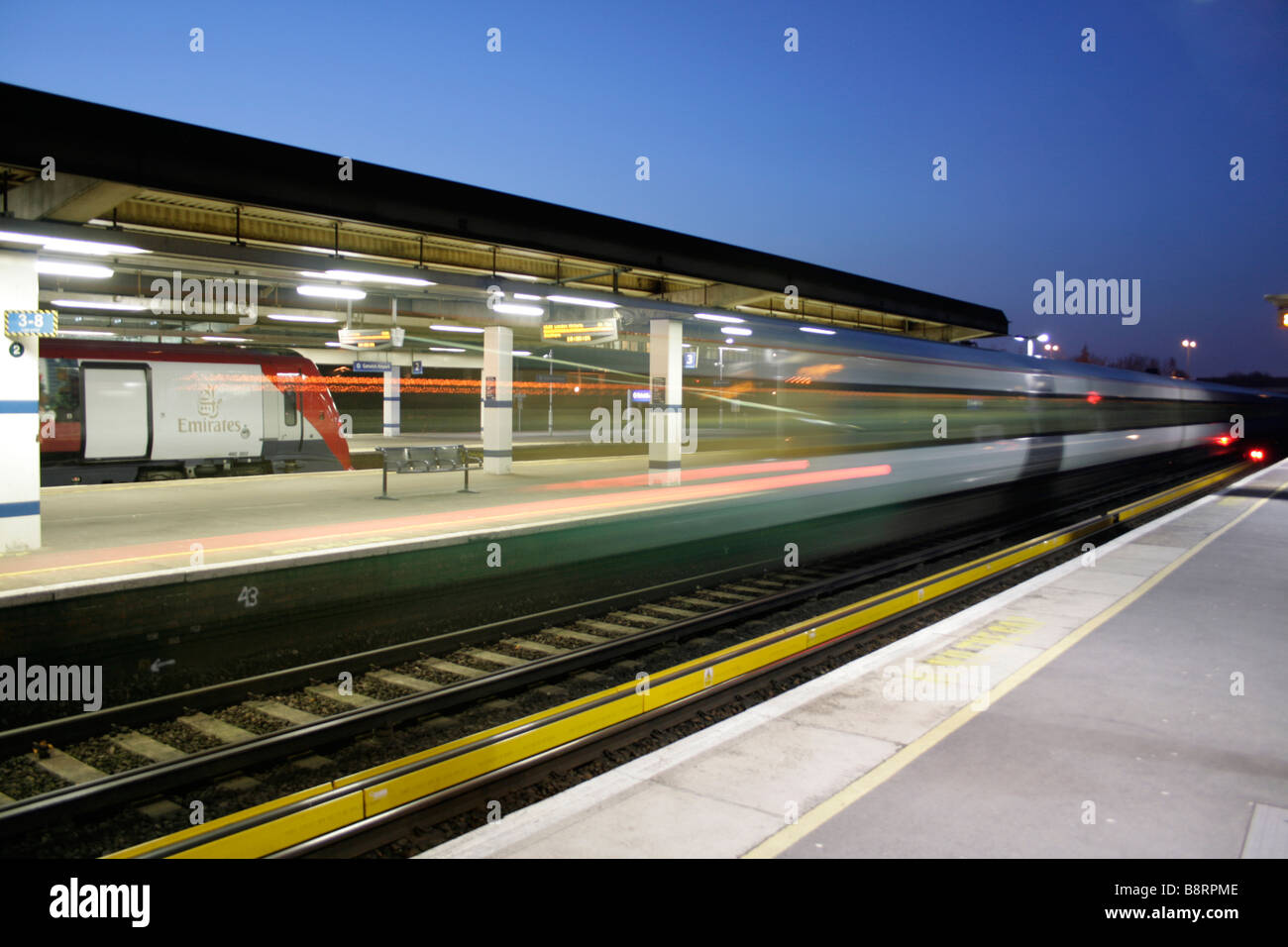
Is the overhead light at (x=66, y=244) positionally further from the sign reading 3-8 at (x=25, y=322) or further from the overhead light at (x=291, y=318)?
the overhead light at (x=291, y=318)

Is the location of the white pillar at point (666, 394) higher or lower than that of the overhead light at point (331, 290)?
lower

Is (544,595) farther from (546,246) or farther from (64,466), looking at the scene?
(64,466)

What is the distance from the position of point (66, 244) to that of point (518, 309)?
7.71 m

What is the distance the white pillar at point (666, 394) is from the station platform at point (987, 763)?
8979 millimetres

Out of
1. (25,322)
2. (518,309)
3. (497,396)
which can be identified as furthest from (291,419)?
(25,322)

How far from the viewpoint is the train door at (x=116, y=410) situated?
51.3 ft

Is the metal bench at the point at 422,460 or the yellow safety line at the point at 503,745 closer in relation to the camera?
the yellow safety line at the point at 503,745

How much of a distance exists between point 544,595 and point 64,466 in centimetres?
1061

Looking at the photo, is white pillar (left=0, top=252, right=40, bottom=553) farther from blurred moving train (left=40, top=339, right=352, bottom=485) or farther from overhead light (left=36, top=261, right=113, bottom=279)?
blurred moving train (left=40, top=339, right=352, bottom=485)

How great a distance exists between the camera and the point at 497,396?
692 inches

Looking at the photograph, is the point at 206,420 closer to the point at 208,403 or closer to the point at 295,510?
the point at 208,403

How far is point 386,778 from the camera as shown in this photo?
432 cm

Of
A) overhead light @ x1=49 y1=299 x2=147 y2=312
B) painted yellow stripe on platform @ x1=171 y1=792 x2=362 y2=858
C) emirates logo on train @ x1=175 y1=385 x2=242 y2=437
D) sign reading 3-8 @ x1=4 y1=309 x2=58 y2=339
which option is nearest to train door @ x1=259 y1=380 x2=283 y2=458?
emirates logo on train @ x1=175 y1=385 x2=242 y2=437

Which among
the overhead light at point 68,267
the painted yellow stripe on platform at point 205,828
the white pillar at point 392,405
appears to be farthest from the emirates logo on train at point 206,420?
the white pillar at point 392,405
